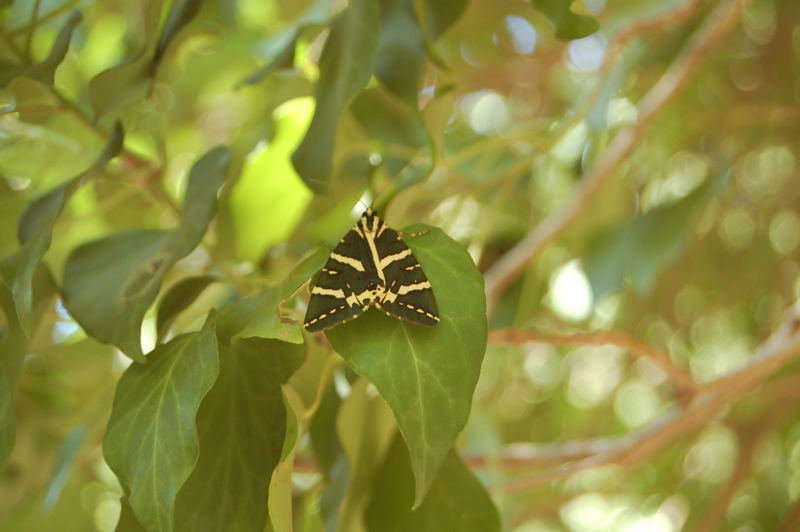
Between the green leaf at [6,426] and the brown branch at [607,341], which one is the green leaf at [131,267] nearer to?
the green leaf at [6,426]

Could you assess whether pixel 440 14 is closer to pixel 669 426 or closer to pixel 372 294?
pixel 372 294

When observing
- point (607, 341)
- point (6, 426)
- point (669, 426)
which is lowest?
point (669, 426)

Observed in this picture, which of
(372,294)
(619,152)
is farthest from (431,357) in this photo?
(619,152)

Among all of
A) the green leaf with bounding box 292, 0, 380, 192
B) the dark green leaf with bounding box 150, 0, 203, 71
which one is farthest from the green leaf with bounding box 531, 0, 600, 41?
the dark green leaf with bounding box 150, 0, 203, 71

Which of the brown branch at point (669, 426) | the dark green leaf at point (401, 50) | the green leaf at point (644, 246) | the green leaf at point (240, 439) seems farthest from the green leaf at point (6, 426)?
the green leaf at point (644, 246)

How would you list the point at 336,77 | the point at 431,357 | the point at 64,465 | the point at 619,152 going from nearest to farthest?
the point at 431,357 → the point at 336,77 → the point at 64,465 → the point at 619,152

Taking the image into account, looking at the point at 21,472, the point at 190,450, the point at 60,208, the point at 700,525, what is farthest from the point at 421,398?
the point at 700,525

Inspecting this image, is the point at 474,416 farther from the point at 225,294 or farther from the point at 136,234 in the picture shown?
the point at 136,234
